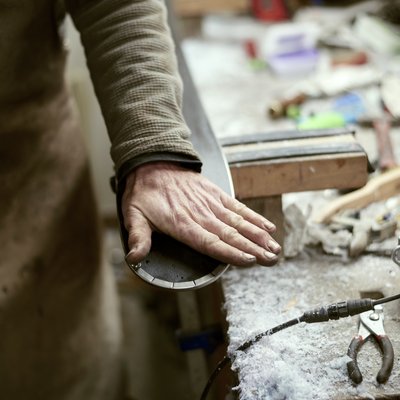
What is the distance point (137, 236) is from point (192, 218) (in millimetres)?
80

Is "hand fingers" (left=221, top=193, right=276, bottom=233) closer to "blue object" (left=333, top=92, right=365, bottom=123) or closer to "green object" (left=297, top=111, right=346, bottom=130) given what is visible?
"green object" (left=297, top=111, right=346, bottom=130)

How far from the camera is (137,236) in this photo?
0.81m

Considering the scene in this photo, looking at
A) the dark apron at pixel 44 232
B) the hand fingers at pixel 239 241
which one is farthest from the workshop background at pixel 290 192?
the dark apron at pixel 44 232

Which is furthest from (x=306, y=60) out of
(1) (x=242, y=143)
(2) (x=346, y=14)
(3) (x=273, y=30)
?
(1) (x=242, y=143)

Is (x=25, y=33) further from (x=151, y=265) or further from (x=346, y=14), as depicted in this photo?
(x=346, y=14)

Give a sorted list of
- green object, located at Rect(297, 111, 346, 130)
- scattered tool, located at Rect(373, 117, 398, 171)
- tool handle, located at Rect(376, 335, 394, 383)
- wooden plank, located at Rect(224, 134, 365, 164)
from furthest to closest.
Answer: green object, located at Rect(297, 111, 346, 130) < scattered tool, located at Rect(373, 117, 398, 171) < wooden plank, located at Rect(224, 134, 365, 164) < tool handle, located at Rect(376, 335, 394, 383)

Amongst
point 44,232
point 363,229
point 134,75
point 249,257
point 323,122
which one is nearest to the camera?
point 249,257

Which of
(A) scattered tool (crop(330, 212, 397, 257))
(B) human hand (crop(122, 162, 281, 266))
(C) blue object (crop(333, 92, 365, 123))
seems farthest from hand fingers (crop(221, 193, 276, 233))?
(C) blue object (crop(333, 92, 365, 123))

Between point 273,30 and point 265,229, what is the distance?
42.8 inches

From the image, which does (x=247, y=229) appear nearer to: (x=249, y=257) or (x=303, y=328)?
(x=249, y=257)

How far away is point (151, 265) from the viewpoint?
2.62 feet

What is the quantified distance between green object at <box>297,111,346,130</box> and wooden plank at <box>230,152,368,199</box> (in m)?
0.35

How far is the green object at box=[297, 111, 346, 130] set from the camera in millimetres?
A: 1349

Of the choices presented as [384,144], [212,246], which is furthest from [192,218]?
[384,144]
